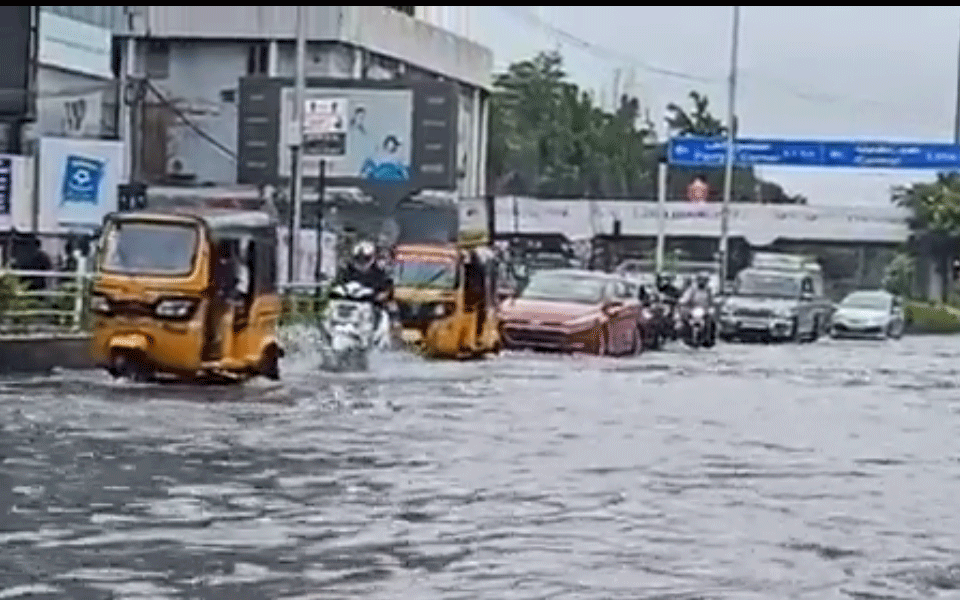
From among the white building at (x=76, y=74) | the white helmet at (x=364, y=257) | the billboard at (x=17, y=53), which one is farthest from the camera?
the white building at (x=76, y=74)

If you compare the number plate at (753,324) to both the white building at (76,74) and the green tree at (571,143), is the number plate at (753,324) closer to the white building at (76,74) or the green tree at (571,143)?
the white building at (76,74)

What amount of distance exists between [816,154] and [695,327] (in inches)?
1000

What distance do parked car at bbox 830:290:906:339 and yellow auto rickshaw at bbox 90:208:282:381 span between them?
3638 cm

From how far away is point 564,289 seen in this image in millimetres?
38938

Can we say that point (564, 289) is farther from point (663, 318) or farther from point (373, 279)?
point (373, 279)

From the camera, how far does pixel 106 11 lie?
64500 mm

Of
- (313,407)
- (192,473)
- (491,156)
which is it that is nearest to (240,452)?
(192,473)

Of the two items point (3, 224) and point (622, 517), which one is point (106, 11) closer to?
point (3, 224)

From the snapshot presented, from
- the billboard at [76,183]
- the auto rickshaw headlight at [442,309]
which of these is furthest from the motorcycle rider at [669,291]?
the billboard at [76,183]

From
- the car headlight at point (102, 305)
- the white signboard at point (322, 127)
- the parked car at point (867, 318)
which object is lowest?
the parked car at point (867, 318)

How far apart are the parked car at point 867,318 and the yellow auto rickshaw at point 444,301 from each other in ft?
82.8

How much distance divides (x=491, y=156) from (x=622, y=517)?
3265 inches

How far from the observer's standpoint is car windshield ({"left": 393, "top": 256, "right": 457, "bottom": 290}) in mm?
34625

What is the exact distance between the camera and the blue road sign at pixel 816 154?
2685 inches
